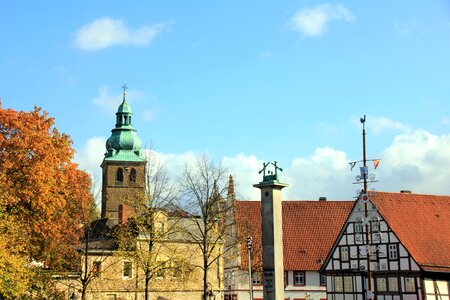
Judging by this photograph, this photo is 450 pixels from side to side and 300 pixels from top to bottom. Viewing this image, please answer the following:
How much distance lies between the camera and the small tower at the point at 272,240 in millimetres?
23297

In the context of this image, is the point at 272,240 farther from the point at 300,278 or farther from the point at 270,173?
the point at 300,278

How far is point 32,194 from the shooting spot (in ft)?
108

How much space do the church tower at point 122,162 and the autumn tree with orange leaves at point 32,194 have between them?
4777cm

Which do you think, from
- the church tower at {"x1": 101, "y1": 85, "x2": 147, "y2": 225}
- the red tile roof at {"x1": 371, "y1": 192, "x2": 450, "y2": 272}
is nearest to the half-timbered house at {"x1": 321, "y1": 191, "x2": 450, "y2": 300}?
the red tile roof at {"x1": 371, "y1": 192, "x2": 450, "y2": 272}

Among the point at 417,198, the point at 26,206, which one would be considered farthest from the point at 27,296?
the point at 417,198

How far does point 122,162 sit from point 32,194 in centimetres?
5278

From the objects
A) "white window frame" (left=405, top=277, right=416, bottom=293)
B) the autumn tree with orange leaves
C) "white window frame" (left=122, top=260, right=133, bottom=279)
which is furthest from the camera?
"white window frame" (left=122, top=260, right=133, bottom=279)

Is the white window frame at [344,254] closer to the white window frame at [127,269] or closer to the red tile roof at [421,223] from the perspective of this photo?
the red tile roof at [421,223]

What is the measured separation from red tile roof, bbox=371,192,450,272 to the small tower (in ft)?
61.1

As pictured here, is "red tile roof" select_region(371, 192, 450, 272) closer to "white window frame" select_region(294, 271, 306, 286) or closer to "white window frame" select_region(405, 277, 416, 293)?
"white window frame" select_region(405, 277, 416, 293)

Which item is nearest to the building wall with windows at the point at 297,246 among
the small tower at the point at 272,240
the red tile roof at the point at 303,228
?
the red tile roof at the point at 303,228

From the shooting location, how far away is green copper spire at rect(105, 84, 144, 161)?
85.7 m

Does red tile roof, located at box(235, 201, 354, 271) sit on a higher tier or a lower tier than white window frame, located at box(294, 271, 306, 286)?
higher

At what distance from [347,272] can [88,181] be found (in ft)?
60.6
